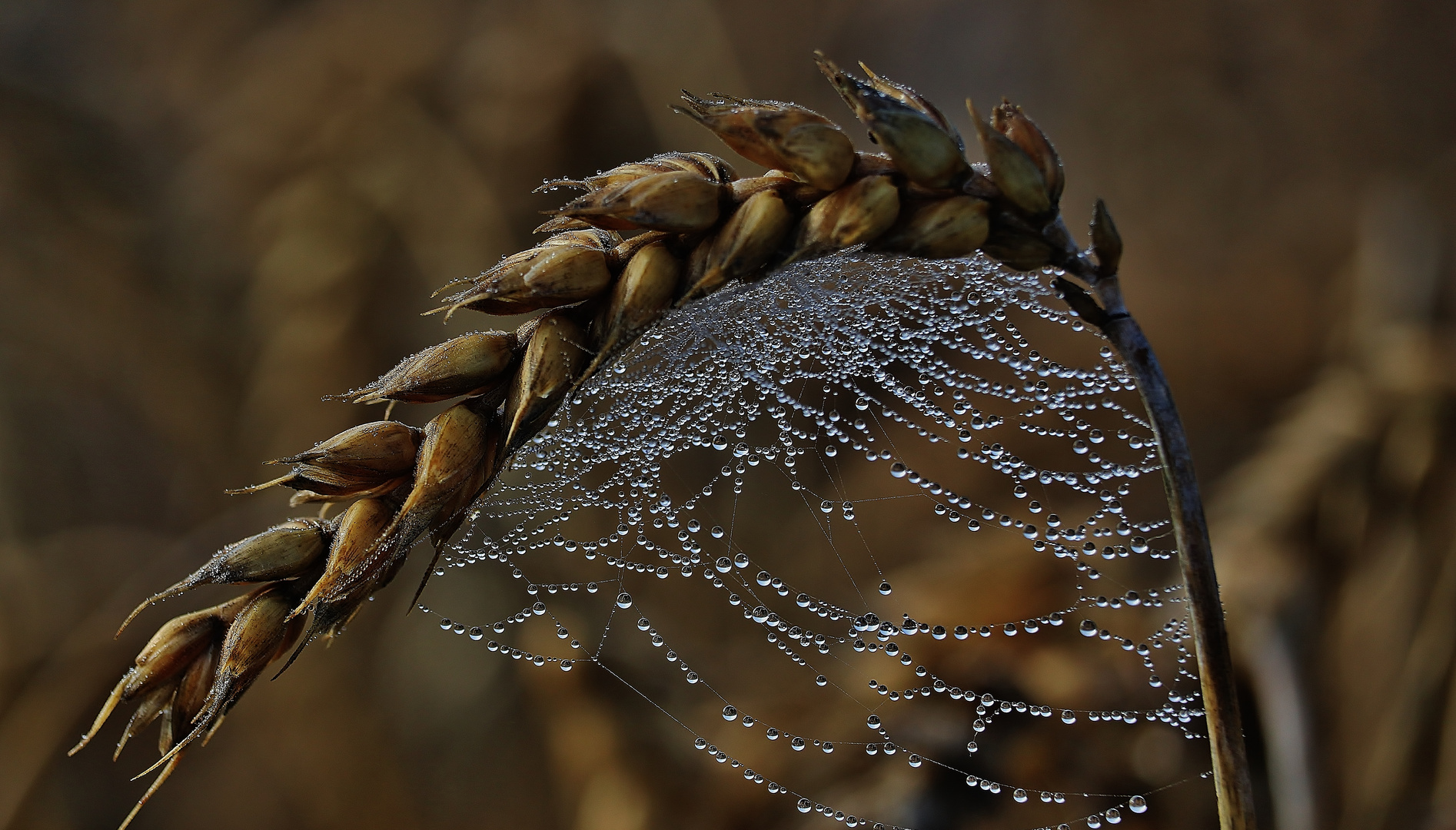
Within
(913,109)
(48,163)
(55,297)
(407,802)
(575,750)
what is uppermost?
(48,163)

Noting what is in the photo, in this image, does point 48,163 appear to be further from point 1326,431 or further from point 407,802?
point 1326,431

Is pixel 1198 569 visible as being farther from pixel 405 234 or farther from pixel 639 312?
pixel 405 234

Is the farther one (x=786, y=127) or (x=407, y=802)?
(x=407, y=802)

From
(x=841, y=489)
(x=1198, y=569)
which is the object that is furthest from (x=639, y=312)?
(x=841, y=489)

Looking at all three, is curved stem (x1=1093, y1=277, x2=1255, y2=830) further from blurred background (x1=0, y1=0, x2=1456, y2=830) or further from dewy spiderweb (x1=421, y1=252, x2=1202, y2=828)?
blurred background (x1=0, y1=0, x2=1456, y2=830)

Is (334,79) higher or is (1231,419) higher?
(334,79)

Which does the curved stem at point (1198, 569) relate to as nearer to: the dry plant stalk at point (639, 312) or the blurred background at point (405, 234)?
the dry plant stalk at point (639, 312)

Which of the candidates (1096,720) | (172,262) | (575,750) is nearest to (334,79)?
(172,262)
